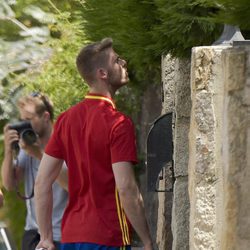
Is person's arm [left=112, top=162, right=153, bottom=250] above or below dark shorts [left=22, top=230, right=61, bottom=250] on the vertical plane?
above

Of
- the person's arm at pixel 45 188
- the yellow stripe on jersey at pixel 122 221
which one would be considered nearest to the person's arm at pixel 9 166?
the person's arm at pixel 45 188

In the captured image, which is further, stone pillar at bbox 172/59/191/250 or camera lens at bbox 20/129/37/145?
camera lens at bbox 20/129/37/145

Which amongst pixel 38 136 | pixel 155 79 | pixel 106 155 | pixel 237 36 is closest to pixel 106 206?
pixel 106 155

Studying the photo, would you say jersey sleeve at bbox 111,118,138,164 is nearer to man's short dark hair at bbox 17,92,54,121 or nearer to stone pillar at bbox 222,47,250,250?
man's short dark hair at bbox 17,92,54,121

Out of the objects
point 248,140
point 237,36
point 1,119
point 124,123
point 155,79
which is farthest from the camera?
point 1,119

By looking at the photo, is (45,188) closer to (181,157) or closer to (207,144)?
(181,157)

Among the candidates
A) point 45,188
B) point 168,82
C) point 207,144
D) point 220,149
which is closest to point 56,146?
point 45,188

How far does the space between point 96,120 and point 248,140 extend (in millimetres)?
1779

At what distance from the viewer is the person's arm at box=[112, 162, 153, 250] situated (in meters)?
5.85

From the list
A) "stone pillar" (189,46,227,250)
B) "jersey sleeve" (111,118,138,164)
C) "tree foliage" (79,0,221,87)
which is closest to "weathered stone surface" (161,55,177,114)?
"tree foliage" (79,0,221,87)

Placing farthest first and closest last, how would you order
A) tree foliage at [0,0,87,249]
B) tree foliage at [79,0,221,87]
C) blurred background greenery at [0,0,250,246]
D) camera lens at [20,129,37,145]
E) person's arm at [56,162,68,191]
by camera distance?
tree foliage at [0,0,87,249] → camera lens at [20,129,37,145] → person's arm at [56,162,68,191] → blurred background greenery at [0,0,250,246] → tree foliage at [79,0,221,87]

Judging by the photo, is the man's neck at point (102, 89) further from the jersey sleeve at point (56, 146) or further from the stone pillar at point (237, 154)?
the stone pillar at point (237, 154)

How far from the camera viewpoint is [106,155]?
5980mm

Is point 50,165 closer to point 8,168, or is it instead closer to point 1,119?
point 8,168
